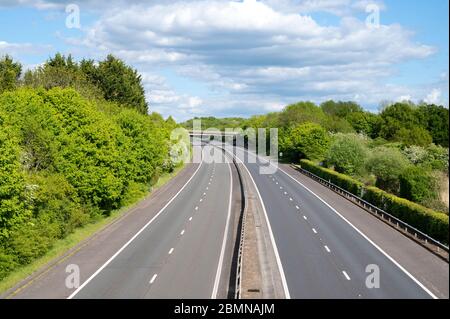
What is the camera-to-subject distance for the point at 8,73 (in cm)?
7306

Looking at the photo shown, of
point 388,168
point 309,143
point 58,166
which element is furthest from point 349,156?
point 58,166

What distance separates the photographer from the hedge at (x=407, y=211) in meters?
38.5

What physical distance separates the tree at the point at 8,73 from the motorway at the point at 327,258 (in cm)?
3571

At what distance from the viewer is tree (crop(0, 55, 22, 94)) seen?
7038cm

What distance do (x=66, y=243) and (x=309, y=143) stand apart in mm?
73204

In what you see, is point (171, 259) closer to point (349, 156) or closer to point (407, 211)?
point (407, 211)

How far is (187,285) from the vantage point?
93.4 feet

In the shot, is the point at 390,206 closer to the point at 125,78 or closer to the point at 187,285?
the point at 187,285

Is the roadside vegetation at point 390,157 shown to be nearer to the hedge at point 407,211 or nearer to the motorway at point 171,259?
the hedge at point 407,211

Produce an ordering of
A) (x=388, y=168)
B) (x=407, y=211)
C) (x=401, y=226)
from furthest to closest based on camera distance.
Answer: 1. (x=388, y=168)
2. (x=407, y=211)
3. (x=401, y=226)

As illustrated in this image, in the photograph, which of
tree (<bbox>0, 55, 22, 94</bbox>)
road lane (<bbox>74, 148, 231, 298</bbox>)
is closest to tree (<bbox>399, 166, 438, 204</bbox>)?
road lane (<bbox>74, 148, 231, 298</bbox>)

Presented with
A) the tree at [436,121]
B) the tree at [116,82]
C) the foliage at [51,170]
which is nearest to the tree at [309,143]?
the tree at [436,121]

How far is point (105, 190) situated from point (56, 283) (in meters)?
22.9

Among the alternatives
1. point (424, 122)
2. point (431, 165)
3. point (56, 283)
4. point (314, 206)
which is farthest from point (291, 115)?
point (56, 283)
